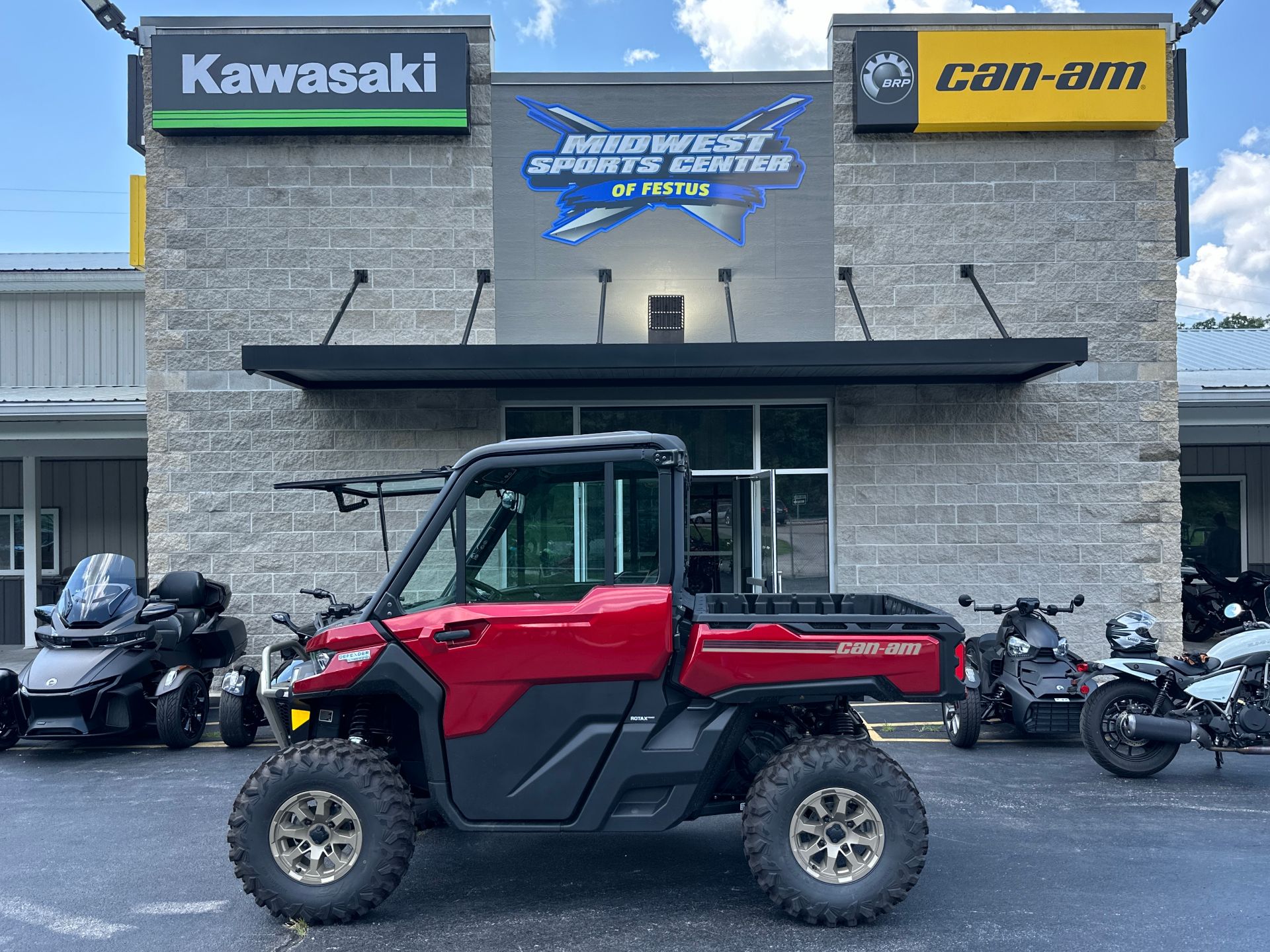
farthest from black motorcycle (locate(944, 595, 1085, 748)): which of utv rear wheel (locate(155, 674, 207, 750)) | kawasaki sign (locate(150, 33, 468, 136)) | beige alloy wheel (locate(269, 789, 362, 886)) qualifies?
kawasaki sign (locate(150, 33, 468, 136))

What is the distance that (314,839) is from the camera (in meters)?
4.75

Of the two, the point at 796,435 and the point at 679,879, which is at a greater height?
the point at 796,435

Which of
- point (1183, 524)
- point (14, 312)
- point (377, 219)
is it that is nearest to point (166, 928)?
point (377, 219)

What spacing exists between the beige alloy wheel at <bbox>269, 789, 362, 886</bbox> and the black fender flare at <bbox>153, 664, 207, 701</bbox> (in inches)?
181

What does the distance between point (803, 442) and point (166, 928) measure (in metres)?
9.00

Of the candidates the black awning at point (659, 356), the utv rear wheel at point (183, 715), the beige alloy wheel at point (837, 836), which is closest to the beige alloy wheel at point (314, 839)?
the beige alloy wheel at point (837, 836)

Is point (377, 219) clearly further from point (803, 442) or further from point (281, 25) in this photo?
point (803, 442)

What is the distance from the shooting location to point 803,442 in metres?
12.1

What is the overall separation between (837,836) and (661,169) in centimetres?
921

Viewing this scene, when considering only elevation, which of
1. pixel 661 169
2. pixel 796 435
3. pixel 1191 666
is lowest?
pixel 1191 666

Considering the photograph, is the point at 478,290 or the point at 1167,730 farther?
the point at 478,290

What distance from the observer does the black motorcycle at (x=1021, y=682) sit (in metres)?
8.05

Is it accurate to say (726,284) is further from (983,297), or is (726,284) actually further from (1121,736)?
(1121,736)

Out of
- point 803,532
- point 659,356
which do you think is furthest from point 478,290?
point 803,532
